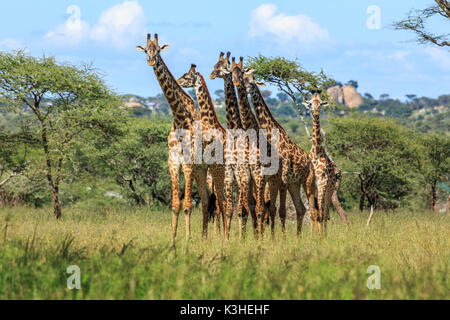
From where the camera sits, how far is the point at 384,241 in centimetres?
975

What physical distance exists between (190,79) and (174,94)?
1.78ft

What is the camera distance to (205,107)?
1019 centimetres

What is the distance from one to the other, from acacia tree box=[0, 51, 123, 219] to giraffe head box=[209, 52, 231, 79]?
710 cm

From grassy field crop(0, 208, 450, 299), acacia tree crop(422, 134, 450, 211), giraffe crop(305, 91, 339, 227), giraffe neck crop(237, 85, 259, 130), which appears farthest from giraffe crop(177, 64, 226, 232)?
acacia tree crop(422, 134, 450, 211)

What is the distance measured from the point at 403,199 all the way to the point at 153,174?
1311 centimetres

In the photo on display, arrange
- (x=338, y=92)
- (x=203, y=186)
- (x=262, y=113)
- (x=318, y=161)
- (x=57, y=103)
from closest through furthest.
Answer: (x=203, y=186)
(x=262, y=113)
(x=318, y=161)
(x=57, y=103)
(x=338, y=92)

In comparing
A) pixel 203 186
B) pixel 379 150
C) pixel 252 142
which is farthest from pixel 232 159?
pixel 379 150

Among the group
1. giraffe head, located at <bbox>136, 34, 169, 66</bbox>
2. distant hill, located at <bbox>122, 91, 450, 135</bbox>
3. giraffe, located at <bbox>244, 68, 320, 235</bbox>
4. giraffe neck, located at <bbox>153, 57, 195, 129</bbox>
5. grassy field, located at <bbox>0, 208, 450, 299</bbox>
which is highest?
distant hill, located at <bbox>122, 91, 450, 135</bbox>

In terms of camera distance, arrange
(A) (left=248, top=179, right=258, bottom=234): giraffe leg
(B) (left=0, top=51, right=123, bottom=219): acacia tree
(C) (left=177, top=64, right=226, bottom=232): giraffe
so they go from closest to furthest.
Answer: (C) (left=177, top=64, right=226, bottom=232): giraffe < (A) (left=248, top=179, right=258, bottom=234): giraffe leg < (B) (left=0, top=51, right=123, bottom=219): acacia tree

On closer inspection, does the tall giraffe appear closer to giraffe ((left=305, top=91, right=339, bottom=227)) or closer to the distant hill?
giraffe ((left=305, top=91, right=339, bottom=227))

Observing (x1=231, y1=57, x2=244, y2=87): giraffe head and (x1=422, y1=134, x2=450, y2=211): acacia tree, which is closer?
(x1=231, y1=57, x2=244, y2=87): giraffe head

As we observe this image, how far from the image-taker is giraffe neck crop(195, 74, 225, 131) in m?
10.2

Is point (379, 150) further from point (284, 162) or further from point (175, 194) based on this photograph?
point (175, 194)

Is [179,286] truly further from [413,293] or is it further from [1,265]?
[413,293]
